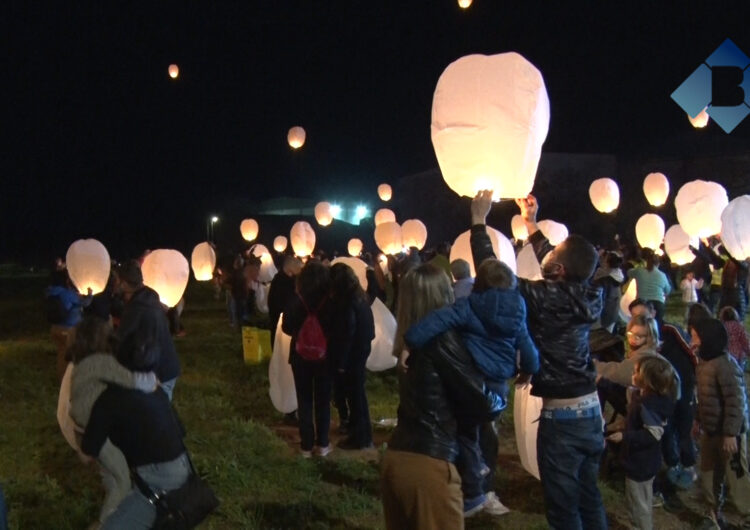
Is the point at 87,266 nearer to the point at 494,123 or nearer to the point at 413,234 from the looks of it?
the point at 494,123

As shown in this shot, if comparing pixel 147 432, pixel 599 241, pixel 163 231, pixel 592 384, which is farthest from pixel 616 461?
pixel 163 231

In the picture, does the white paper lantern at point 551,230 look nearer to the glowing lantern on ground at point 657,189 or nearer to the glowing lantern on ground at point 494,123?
the glowing lantern on ground at point 657,189

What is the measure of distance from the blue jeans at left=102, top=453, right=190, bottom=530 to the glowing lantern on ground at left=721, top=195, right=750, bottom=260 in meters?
5.91

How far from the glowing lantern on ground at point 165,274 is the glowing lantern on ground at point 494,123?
4120 mm

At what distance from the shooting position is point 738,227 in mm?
6516

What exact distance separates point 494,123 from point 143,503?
2502mm

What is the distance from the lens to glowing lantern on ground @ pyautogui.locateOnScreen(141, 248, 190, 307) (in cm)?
678

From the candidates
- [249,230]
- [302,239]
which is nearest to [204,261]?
[302,239]

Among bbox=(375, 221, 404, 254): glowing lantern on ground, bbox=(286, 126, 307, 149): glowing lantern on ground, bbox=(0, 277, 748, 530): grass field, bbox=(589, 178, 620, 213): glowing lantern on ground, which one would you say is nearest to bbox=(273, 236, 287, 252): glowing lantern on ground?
bbox=(286, 126, 307, 149): glowing lantern on ground

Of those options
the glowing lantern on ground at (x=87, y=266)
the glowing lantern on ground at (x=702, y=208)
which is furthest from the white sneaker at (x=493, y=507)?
the glowing lantern on ground at (x=87, y=266)

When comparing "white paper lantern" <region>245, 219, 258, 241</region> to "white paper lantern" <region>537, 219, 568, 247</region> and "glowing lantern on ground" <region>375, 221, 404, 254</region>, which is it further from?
"white paper lantern" <region>537, 219, 568, 247</region>

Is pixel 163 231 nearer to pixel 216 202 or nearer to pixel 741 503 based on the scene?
pixel 216 202

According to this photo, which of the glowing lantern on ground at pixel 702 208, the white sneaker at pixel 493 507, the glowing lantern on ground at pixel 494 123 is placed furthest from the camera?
the glowing lantern on ground at pixel 702 208

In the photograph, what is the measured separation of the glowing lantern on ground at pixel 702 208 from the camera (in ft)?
24.7
